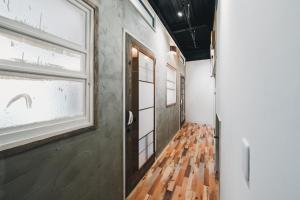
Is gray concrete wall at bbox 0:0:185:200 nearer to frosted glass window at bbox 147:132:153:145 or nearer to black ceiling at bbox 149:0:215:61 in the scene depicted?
frosted glass window at bbox 147:132:153:145

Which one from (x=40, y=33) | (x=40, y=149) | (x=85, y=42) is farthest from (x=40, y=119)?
(x=85, y=42)

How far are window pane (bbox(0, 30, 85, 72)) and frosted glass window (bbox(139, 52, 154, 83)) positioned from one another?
135cm

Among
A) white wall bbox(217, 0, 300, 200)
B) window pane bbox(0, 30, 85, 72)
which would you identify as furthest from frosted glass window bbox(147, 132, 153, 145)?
white wall bbox(217, 0, 300, 200)

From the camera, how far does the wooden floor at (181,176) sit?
225cm

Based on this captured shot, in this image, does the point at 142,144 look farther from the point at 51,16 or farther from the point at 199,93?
the point at 199,93

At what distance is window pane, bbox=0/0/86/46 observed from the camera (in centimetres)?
90

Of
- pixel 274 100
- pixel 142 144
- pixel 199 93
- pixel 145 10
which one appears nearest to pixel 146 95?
pixel 142 144

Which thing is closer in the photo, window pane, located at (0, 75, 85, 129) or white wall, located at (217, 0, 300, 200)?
white wall, located at (217, 0, 300, 200)

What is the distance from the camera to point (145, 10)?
8.89ft

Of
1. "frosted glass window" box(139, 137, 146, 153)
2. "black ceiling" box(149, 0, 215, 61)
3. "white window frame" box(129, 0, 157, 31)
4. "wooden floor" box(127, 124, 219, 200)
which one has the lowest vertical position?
"wooden floor" box(127, 124, 219, 200)

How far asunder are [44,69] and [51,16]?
1.25 ft

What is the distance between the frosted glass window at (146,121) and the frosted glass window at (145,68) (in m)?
0.58

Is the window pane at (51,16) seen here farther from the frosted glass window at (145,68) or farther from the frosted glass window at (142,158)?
the frosted glass window at (142,158)

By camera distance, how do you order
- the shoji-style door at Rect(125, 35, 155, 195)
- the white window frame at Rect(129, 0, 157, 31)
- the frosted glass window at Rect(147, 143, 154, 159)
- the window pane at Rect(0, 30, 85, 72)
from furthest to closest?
1. the frosted glass window at Rect(147, 143, 154, 159)
2. the white window frame at Rect(129, 0, 157, 31)
3. the shoji-style door at Rect(125, 35, 155, 195)
4. the window pane at Rect(0, 30, 85, 72)
